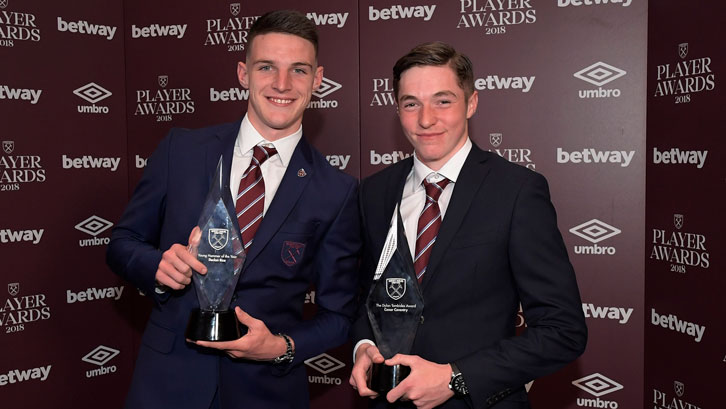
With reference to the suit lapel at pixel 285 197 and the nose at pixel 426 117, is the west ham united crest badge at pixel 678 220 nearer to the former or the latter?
the nose at pixel 426 117

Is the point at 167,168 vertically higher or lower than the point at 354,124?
lower

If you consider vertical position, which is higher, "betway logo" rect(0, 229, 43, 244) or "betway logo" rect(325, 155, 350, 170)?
"betway logo" rect(325, 155, 350, 170)

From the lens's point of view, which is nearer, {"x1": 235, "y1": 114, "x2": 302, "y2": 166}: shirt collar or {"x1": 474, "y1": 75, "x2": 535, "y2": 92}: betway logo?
{"x1": 235, "y1": 114, "x2": 302, "y2": 166}: shirt collar

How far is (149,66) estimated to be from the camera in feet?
13.4

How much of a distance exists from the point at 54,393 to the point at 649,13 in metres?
4.21

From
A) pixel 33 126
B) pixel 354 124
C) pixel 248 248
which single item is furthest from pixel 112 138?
pixel 248 248

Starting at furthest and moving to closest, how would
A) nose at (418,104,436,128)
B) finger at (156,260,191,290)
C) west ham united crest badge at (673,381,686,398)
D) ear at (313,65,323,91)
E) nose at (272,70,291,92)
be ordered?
1. west ham united crest badge at (673,381,686,398)
2. ear at (313,65,323,91)
3. nose at (272,70,291,92)
4. nose at (418,104,436,128)
5. finger at (156,260,191,290)

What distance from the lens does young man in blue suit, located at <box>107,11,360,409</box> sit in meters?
2.06

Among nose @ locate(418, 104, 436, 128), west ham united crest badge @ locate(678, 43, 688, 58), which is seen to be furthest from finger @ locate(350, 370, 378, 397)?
west ham united crest badge @ locate(678, 43, 688, 58)

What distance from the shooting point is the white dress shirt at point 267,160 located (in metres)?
2.22

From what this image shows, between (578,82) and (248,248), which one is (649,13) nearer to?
Answer: (578,82)

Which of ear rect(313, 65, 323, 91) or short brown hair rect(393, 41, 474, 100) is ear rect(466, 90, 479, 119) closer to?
short brown hair rect(393, 41, 474, 100)

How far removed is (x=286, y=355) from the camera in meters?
2.08

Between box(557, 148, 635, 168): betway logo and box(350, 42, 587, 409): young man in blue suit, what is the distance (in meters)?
1.62
